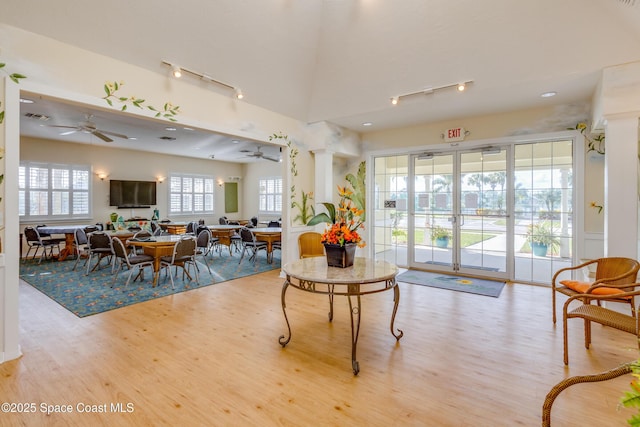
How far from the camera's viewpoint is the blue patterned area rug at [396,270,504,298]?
486cm

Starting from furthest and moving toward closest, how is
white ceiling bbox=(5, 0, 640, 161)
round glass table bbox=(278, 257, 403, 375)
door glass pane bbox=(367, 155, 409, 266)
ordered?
door glass pane bbox=(367, 155, 409, 266)
white ceiling bbox=(5, 0, 640, 161)
round glass table bbox=(278, 257, 403, 375)

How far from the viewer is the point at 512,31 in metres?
3.53

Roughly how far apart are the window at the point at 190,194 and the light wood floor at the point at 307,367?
7.28 metres

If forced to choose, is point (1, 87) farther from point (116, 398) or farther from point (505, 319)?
point (505, 319)

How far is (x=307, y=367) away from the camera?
2.66m

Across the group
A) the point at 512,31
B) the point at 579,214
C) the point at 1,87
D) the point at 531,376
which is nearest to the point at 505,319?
the point at 531,376

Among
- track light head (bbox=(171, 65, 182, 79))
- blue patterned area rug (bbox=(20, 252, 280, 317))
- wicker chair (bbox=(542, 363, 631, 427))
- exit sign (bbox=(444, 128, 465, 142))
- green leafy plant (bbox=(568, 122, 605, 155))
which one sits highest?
track light head (bbox=(171, 65, 182, 79))

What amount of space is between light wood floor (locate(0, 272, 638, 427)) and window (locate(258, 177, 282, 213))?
8.08m

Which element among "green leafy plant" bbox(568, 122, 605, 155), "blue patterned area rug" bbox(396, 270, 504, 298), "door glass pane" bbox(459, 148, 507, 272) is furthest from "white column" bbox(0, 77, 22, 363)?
"green leafy plant" bbox(568, 122, 605, 155)

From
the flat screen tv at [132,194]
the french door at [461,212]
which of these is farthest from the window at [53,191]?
the french door at [461,212]

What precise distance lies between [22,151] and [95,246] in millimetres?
4328

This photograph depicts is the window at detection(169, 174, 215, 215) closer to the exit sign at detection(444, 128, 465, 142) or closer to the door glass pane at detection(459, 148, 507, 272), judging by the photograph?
the exit sign at detection(444, 128, 465, 142)

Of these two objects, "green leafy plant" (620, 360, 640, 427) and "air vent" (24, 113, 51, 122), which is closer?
"green leafy plant" (620, 360, 640, 427)

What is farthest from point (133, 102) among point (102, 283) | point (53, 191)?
point (53, 191)
